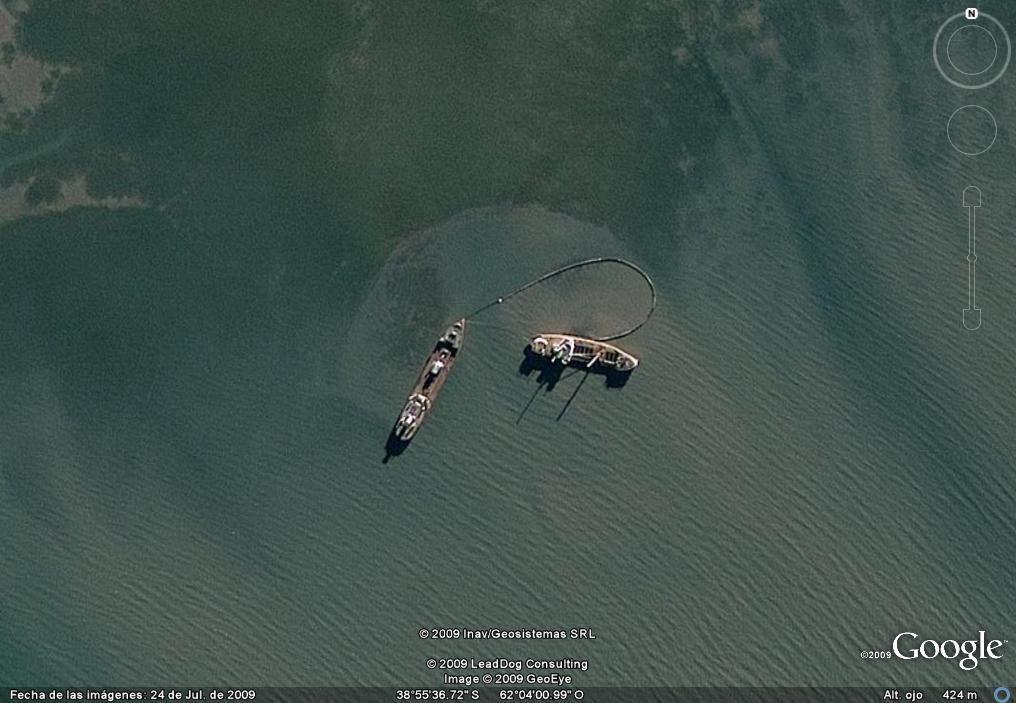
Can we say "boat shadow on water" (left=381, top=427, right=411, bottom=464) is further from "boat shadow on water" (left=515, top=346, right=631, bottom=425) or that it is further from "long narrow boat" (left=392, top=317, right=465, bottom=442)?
"boat shadow on water" (left=515, top=346, right=631, bottom=425)

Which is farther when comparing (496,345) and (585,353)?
(496,345)

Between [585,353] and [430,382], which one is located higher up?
[585,353]

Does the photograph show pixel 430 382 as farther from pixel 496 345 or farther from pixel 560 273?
pixel 560 273

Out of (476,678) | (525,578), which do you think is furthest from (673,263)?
(476,678)

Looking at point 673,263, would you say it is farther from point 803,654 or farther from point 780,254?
point 803,654

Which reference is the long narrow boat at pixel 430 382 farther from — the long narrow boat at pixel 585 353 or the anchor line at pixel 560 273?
the long narrow boat at pixel 585 353

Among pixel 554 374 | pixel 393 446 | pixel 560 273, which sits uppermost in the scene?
pixel 560 273

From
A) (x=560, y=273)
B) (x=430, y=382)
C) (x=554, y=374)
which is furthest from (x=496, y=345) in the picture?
(x=560, y=273)

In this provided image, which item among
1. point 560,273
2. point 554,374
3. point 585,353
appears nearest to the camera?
point 585,353
